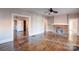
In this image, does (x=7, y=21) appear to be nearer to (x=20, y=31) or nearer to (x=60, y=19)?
(x=20, y=31)

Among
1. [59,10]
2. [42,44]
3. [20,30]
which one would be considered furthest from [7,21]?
[59,10]

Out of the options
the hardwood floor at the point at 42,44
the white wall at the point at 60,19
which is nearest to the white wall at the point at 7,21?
the hardwood floor at the point at 42,44

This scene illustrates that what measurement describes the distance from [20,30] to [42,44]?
1.72 ft

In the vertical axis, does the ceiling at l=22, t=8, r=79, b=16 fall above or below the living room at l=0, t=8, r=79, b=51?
above

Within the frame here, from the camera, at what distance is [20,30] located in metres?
1.96

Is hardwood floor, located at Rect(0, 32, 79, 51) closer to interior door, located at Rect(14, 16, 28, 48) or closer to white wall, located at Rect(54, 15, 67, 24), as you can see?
interior door, located at Rect(14, 16, 28, 48)

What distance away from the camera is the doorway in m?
1.93

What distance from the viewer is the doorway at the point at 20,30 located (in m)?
1.93

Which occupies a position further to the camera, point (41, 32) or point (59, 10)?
point (41, 32)

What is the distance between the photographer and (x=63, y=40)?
6.36 feet

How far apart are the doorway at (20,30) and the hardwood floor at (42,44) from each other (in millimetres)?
20

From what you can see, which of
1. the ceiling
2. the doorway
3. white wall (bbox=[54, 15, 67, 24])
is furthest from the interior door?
white wall (bbox=[54, 15, 67, 24])

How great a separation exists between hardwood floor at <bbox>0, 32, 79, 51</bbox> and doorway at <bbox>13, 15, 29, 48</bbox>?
0.07 feet
